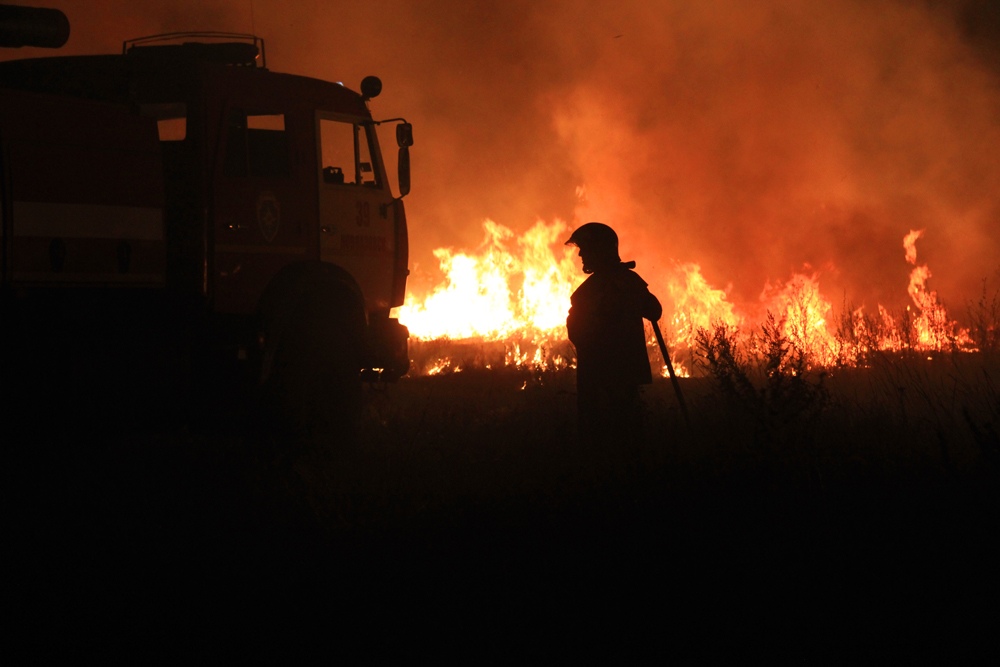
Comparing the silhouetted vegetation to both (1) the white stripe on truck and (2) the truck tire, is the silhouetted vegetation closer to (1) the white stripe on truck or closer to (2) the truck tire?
(2) the truck tire

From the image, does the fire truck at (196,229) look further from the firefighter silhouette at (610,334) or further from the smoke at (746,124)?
the smoke at (746,124)

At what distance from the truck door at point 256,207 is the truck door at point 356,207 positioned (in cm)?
21

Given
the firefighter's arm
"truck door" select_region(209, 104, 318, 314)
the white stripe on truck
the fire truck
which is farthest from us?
"truck door" select_region(209, 104, 318, 314)

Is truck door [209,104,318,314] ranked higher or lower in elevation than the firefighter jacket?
higher

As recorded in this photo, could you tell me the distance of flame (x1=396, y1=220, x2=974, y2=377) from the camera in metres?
17.6

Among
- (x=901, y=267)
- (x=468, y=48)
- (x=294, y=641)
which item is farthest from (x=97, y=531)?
(x=468, y=48)

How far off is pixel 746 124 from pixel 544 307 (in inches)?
253

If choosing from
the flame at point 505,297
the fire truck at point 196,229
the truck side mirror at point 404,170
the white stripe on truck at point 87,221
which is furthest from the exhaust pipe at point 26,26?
the flame at point 505,297

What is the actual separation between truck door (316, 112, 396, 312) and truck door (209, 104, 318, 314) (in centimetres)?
21

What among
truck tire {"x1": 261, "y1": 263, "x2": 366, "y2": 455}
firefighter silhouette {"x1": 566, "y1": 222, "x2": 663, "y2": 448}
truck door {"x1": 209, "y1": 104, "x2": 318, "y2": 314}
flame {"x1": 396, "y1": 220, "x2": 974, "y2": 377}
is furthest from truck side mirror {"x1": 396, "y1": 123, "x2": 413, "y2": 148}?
flame {"x1": 396, "y1": 220, "x2": 974, "y2": 377}

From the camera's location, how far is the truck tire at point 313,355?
26.0 ft

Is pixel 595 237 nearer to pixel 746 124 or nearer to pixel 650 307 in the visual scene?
pixel 650 307

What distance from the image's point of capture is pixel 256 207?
7914 mm

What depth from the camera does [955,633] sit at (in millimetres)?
3893
